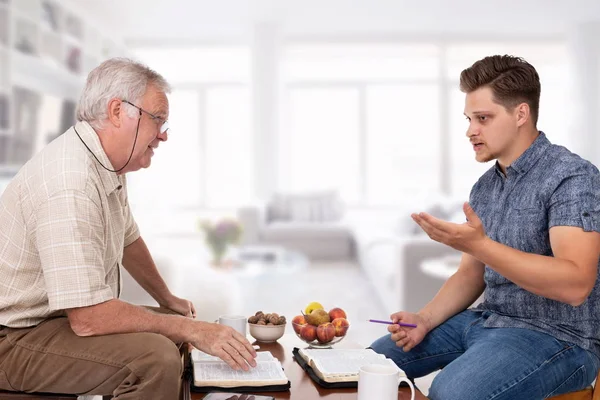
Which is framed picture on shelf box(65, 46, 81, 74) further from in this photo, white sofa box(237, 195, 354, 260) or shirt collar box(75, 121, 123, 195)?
shirt collar box(75, 121, 123, 195)

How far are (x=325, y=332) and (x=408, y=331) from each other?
0.23 metres

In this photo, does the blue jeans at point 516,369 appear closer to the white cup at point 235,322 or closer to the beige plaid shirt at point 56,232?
the white cup at point 235,322

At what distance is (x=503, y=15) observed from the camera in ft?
27.5

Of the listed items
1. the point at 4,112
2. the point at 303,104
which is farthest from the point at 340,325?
the point at 303,104

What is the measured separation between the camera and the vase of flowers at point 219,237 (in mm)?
5305

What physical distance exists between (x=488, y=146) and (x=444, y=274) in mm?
2099

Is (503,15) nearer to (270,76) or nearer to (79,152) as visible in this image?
(270,76)

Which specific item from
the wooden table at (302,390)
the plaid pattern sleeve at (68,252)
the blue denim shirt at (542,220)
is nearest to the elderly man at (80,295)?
the plaid pattern sleeve at (68,252)

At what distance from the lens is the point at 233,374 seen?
5.04 ft

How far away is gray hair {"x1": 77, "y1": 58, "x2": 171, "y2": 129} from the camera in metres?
1.67

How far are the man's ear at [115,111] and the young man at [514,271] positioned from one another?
777 millimetres

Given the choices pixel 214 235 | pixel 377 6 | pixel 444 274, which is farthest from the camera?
Result: pixel 377 6

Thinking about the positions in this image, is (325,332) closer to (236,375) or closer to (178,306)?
(236,375)

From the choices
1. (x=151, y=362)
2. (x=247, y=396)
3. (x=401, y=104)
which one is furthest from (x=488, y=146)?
(x=401, y=104)
